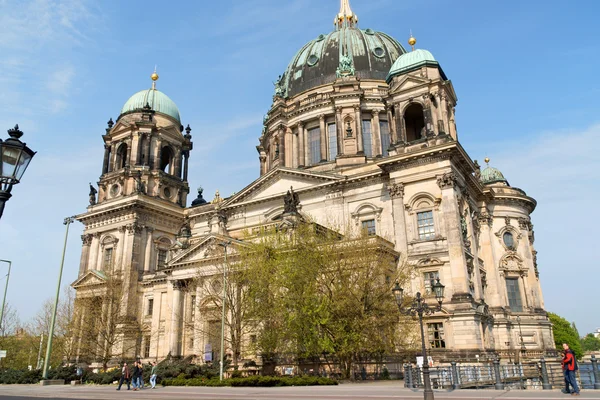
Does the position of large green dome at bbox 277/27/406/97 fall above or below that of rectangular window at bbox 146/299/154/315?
above

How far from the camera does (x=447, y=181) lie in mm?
36406

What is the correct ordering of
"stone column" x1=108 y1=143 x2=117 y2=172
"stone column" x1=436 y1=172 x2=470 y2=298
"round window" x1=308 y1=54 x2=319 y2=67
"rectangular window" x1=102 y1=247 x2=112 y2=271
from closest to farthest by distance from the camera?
"stone column" x1=436 y1=172 x2=470 y2=298 < "rectangular window" x1=102 y1=247 x2=112 y2=271 < "stone column" x1=108 y1=143 x2=117 y2=172 < "round window" x1=308 y1=54 x2=319 y2=67

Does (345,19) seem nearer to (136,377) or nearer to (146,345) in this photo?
(146,345)

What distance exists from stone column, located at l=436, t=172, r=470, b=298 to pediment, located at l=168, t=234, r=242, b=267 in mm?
15477

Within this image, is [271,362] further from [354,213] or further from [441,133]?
[441,133]

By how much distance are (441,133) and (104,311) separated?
33.6 metres

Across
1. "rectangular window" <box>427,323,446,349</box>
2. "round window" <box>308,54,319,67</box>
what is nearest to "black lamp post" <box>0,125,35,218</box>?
"rectangular window" <box>427,323,446,349</box>

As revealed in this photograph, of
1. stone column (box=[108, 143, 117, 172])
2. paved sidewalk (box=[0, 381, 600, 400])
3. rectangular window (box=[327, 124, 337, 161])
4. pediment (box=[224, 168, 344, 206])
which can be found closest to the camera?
paved sidewalk (box=[0, 381, 600, 400])

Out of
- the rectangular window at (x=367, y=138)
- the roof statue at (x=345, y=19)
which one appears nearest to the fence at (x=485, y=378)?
the rectangular window at (x=367, y=138)

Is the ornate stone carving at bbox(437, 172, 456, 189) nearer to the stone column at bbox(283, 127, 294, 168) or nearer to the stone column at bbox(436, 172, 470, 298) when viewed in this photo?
the stone column at bbox(436, 172, 470, 298)

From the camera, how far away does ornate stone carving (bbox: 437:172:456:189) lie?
119ft

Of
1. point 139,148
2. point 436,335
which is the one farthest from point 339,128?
point 436,335

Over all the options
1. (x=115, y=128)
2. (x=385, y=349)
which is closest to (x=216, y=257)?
(x=385, y=349)

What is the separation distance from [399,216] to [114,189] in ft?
107
